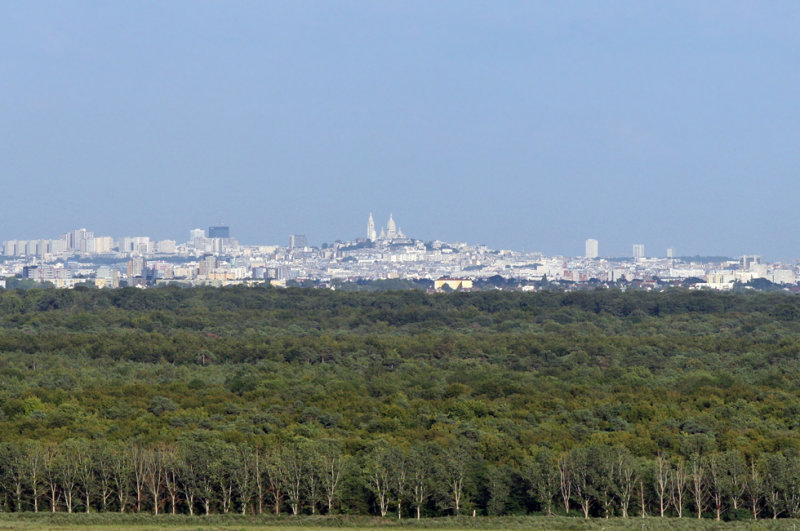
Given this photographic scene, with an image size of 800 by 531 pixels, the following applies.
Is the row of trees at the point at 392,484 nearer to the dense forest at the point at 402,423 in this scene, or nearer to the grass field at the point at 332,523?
the dense forest at the point at 402,423

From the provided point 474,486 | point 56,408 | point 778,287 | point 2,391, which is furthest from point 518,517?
point 778,287

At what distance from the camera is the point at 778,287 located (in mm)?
181875

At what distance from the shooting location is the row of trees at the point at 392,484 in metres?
33.2

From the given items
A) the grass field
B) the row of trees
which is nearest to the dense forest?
the row of trees

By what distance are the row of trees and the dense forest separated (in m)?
0.05

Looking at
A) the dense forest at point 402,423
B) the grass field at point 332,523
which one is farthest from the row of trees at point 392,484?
the grass field at point 332,523

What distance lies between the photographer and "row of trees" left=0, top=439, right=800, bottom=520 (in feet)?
109

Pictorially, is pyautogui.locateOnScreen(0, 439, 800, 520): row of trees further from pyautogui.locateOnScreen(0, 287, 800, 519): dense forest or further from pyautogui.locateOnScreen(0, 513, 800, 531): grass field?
pyautogui.locateOnScreen(0, 513, 800, 531): grass field

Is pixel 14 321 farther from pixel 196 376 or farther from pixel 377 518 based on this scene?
pixel 377 518

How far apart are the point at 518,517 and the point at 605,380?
24078 mm

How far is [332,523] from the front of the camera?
32.3 m

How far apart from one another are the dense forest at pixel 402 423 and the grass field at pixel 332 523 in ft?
3.01

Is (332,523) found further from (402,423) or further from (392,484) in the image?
(402,423)

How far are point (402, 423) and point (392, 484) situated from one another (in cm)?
874
